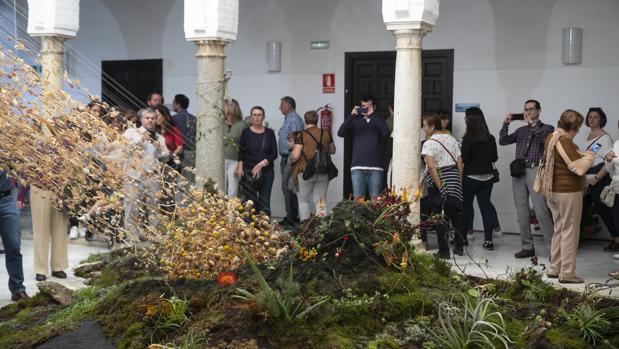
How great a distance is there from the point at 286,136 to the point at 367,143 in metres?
2.18

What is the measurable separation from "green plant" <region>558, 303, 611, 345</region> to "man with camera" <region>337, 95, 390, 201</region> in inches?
247

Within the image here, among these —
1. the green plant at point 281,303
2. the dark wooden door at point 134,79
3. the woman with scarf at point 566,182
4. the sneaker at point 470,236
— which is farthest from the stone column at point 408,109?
the dark wooden door at point 134,79

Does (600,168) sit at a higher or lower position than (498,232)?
higher

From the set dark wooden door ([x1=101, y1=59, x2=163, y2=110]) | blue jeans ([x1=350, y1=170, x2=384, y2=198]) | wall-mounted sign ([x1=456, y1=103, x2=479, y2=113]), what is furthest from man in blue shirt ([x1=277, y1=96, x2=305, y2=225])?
dark wooden door ([x1=101, y1=59, x2=163, y2=110])

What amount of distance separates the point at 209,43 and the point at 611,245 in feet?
20.3

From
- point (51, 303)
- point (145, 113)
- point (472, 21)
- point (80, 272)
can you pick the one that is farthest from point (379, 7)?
point (51, 303)

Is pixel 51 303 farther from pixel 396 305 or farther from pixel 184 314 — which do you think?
pixel 396 305

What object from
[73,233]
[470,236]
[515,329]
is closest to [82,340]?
[515,329]

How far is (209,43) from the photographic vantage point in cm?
1260

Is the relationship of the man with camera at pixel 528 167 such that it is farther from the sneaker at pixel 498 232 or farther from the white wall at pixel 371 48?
the white wall at pixel 371 48

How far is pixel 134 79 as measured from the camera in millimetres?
17484

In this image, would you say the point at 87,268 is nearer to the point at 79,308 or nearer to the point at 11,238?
the point at 11,238

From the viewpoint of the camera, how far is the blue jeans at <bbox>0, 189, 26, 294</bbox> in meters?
9.08

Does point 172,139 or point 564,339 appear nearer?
point 564,339
